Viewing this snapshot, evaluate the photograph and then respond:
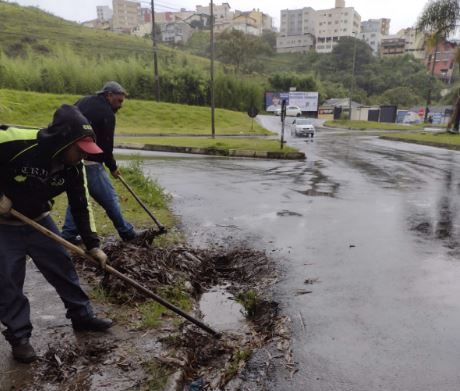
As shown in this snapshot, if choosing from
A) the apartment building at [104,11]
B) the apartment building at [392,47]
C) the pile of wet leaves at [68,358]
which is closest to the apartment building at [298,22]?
the apartment building at [392,47]

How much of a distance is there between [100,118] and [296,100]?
4969cm

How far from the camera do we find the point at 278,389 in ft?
8.24

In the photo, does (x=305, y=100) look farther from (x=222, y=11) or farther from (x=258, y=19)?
(x=222, y=11)

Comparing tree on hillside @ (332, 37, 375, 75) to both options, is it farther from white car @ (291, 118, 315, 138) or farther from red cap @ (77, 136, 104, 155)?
red cap @ (77, 136, 104, 155)

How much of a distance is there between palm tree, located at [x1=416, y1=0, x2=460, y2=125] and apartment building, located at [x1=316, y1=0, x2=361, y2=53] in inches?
3767

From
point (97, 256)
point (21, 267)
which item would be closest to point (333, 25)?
point (97, 256)

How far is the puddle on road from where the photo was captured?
Result: 3.50 meters

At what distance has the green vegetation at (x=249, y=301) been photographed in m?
3.70

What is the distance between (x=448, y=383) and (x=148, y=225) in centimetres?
409

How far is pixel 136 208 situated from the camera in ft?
21.1

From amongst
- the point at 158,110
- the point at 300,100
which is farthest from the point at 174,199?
the point at 300,100

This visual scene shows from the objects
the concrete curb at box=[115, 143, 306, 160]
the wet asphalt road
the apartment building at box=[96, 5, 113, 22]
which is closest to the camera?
the wet asphalt road

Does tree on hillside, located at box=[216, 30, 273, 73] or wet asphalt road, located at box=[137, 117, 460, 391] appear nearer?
wet asphalt road, located at box=[137, 117, 460, 391]

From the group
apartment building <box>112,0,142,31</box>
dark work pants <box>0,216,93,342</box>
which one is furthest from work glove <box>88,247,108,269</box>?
apartment building <box>112,0,142,31</box>
